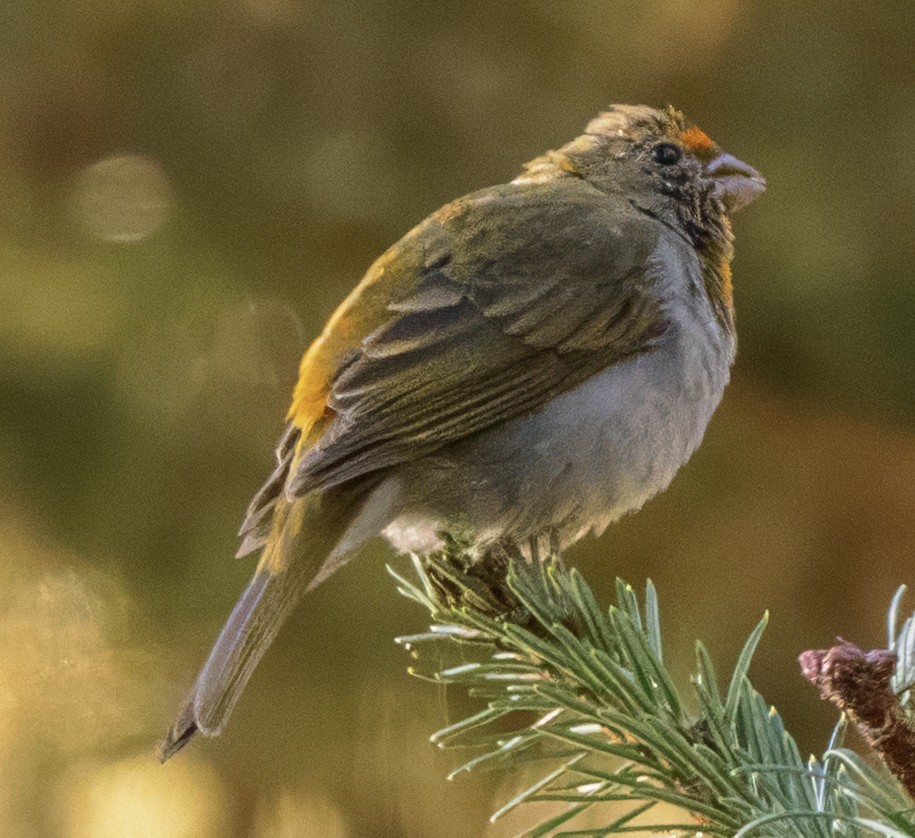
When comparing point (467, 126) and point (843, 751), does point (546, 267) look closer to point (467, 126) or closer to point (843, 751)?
point (467, 126)

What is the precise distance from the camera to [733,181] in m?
2.37

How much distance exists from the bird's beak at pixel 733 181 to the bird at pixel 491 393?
10 millimetres

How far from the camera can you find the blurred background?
2.03 metres

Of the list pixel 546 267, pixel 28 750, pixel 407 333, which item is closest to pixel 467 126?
pixel 546 267

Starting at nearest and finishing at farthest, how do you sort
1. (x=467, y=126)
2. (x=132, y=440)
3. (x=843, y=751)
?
(x=843, y=751), (x=132, y=440), (x=467, y=126)

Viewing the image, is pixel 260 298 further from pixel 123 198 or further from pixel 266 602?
pixel 266 602

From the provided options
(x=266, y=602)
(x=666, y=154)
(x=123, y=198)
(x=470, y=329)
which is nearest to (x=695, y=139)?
(x=666, y=154)

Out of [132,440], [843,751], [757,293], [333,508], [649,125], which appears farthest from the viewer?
[649,125]

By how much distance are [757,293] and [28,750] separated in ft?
4.83

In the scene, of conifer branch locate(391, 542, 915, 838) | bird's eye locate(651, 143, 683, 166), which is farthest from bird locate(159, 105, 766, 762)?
conifer branch locate(391, 542, 915, 838)

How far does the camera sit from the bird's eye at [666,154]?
2521mm

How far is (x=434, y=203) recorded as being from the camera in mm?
2229

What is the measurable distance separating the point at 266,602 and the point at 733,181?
1.19 meters

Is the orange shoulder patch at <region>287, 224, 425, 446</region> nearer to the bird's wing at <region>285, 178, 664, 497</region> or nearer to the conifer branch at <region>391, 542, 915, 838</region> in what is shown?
the bird's wing at <region>285, 178, 664, 497</region>
